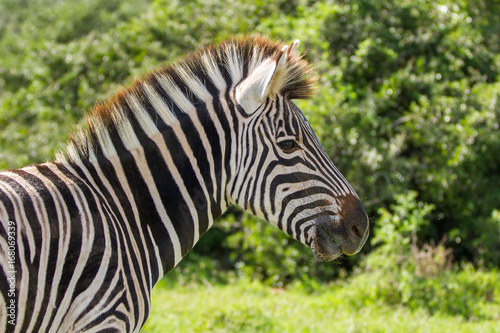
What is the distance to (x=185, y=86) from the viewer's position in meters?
2.69

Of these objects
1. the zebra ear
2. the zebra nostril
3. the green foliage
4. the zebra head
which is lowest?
the green foliage

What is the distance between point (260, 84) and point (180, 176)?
66 cm

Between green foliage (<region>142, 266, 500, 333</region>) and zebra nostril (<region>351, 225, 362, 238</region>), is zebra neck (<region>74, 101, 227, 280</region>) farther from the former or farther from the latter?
green foliage (<region>142, 266, 500, 333</region>)

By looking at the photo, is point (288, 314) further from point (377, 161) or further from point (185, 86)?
point (185, 86)

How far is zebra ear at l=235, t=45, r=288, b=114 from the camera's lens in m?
2.51

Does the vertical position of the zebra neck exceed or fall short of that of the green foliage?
it exceeds it

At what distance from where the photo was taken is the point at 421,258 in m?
6.64

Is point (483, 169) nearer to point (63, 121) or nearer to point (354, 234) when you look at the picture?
point (354, 234)

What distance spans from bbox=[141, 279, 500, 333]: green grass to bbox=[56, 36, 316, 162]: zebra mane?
133 inches

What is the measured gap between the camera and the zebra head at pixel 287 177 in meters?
2.52

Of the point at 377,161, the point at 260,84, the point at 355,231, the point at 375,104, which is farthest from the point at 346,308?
the point at 260,84

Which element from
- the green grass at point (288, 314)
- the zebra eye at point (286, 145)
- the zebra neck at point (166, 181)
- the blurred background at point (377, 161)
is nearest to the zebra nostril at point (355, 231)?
the zebra eye at point (286, 145)

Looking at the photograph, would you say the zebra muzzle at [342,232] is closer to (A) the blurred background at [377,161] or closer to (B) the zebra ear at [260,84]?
(B) the zebra ear at [260,84]

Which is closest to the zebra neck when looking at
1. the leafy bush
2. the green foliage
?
the green foliage
